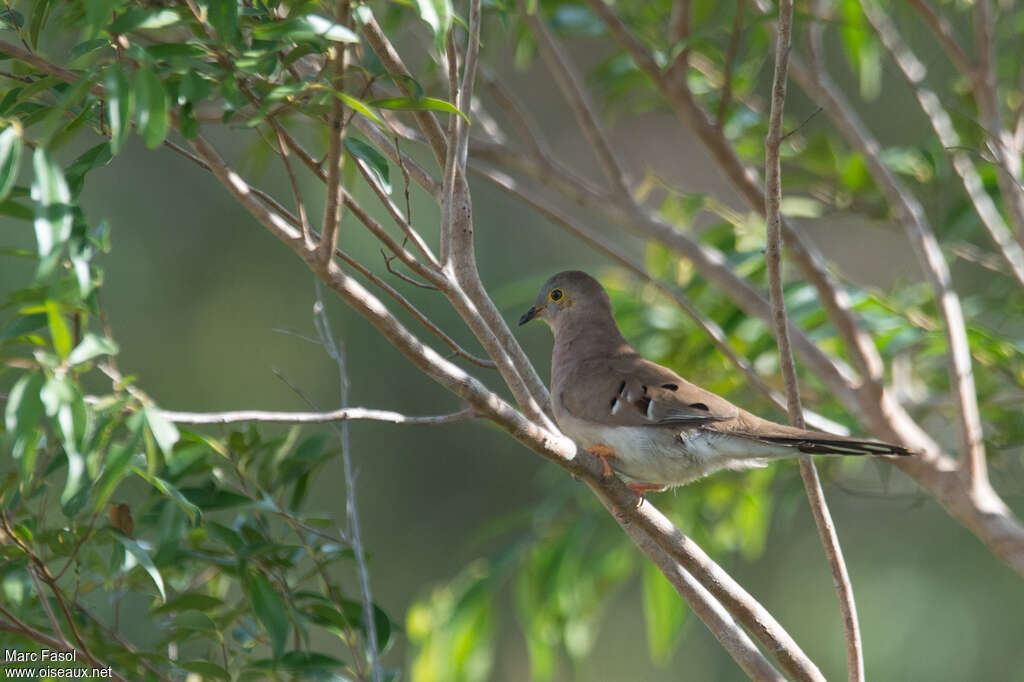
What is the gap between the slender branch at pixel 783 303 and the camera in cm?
265

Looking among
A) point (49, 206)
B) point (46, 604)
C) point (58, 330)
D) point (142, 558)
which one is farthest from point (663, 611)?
point (49, 206)

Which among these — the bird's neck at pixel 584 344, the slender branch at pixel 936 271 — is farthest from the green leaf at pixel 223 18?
the slender branch at pixel 936 271

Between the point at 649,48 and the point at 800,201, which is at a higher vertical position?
the point at 649,48

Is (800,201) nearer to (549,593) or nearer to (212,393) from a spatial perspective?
(549,593)

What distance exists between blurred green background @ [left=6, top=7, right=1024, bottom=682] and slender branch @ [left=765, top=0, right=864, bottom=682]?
6.22m

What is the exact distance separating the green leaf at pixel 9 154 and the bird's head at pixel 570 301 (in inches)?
109

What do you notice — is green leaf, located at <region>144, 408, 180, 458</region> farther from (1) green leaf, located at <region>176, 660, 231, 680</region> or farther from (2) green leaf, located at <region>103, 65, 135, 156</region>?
(1) green leaf, located at <region>176, 660, 231, 680</region>

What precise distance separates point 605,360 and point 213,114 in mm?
1655

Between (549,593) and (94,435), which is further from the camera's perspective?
(549,593)

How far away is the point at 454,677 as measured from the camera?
170 inches

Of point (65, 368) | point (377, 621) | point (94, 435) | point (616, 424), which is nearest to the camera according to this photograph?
point (65, 368)

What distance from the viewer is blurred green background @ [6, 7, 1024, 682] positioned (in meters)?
9.31

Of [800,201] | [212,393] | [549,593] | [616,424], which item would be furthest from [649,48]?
[212,393]

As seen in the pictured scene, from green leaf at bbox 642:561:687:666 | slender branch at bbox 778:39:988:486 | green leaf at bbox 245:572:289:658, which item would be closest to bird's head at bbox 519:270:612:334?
green leaf at bbox 642:561:687:666
